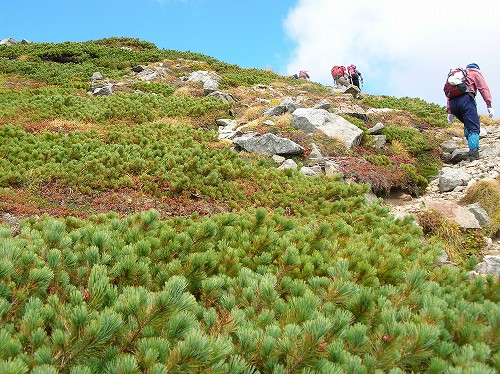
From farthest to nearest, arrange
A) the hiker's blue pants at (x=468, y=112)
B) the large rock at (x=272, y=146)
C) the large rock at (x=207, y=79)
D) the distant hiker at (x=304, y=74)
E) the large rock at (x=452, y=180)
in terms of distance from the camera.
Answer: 1. the distant hiker at (x=304, y=74)
2. the large rock at (x=207, y=79)
3. the hiker's blue pants at (x=468, y=112)
4. the large rock at (x=272, y=146)
5. the large rock at (x=452, y=180)

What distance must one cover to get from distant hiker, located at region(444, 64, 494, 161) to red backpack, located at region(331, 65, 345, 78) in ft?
58.0

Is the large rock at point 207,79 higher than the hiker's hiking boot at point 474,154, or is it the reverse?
the large rock at point 207,79

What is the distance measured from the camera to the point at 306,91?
86.4ft

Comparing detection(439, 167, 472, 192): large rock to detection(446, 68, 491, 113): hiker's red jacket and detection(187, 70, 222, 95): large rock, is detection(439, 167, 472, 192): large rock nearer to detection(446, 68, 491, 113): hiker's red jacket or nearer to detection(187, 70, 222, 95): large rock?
detection(446, 68, 491, 113): hiker's red jacket

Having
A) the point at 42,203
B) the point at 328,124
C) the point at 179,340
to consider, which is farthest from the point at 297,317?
the point at 328,124

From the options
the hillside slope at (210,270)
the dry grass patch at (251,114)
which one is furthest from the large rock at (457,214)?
the dry grass patch at (251,114)

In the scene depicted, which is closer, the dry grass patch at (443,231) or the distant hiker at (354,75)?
the dry grass patch at (443,231)

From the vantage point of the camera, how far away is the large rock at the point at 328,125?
14.6 metres

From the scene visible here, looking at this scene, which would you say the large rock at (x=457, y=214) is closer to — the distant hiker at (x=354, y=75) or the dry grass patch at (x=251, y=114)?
the dry grass patch at (x=251, y=114)

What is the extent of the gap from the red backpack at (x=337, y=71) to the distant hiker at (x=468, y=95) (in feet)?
58.0

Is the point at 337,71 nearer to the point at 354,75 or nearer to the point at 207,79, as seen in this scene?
the point at 354,75

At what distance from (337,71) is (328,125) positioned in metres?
17.2

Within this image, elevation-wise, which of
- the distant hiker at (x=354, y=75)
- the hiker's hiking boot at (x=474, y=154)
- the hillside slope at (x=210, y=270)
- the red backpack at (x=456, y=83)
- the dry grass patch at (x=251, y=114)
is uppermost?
the distant hiker at (x=354, y=75)

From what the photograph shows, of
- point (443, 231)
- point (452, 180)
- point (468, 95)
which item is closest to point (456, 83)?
point (468, 95)
